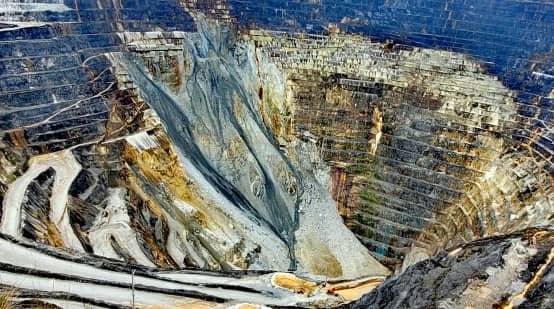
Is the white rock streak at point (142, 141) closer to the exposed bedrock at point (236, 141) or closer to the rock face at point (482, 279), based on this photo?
the exposed bedrock at point (236, 141)

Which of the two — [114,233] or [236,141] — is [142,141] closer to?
[114,233]

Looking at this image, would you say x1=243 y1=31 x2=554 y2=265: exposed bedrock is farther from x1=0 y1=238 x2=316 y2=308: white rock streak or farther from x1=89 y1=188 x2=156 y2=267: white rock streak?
x1=89 y1=188 x2=156 y2=267: white rock streak

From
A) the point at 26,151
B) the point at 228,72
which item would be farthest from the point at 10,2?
the point at 228,72

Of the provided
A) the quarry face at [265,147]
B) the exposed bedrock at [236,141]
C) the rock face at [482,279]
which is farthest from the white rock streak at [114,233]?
the rock face at [482,279]

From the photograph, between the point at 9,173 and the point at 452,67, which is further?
the point at 452,67

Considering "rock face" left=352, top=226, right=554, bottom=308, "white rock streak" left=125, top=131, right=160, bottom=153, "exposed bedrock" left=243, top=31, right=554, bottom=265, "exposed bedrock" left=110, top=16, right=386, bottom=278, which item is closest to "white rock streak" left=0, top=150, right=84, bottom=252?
"white rock streak" left=125, top=131, right=160, bottom=153

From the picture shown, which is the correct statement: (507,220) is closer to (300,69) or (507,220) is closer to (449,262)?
(449,262)
